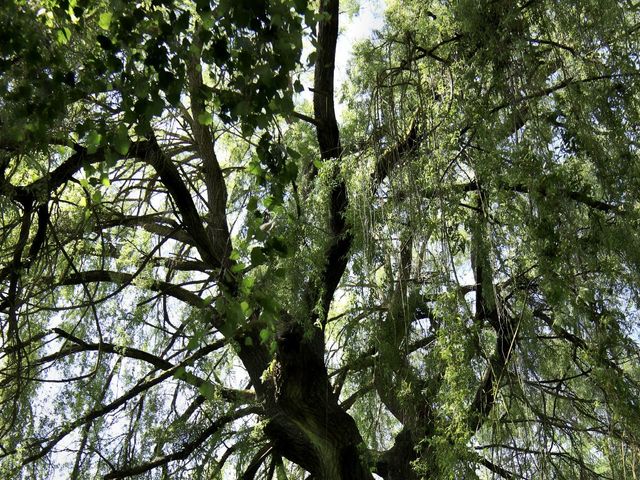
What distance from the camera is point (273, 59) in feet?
7.62

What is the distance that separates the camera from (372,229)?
13.8ft

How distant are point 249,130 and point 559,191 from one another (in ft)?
6.59

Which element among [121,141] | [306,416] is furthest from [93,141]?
[306,416]

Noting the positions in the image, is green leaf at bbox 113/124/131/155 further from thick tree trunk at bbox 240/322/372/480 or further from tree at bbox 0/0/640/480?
thick tree trunk at bbox 240/322/372/480

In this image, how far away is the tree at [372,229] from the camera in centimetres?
278

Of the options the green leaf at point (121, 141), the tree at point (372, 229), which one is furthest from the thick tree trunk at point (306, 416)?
the green leaf at point (121, 141)

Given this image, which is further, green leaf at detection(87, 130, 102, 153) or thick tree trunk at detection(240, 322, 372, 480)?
thick tree trunk at detection(240, 322, 372, 480)

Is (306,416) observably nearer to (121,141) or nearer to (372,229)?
(372,229)

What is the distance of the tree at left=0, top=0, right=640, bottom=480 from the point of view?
109 inches

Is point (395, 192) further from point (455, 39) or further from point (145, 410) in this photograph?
point (145, 410)

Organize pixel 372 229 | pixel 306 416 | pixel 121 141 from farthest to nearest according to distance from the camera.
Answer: pixel 306 416 → pixel 372 229 → pixel 121 141

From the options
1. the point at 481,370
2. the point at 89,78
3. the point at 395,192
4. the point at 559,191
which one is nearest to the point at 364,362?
the point at 481,370

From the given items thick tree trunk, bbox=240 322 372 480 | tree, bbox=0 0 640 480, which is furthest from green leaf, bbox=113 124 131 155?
thick tree trunk, bbox=240 322 372 480

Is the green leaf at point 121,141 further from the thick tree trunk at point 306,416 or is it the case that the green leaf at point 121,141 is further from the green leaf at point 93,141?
the thick tree trunk at point 306,416
